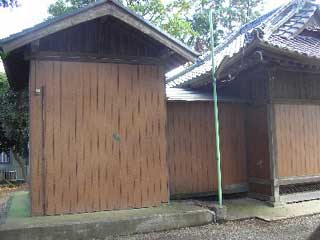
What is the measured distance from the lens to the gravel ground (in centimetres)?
645

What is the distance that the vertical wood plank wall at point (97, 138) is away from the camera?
276 inches

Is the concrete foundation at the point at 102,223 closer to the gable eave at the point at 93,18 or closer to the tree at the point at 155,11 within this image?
the gable eave at the point at 93,18

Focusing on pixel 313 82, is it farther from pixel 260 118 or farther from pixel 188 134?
pixel 188 134

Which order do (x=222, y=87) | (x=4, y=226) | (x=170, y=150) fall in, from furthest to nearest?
(x=222, y=87), (x=170, y=150), (x=4, y=226)

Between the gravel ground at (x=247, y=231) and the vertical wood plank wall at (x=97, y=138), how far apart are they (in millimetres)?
1094

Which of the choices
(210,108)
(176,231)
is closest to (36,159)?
(176,231)

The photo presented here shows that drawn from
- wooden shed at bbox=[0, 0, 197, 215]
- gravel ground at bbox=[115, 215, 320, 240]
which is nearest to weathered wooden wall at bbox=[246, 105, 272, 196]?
gravel ground at bbox=[115, 215, 320, 240]

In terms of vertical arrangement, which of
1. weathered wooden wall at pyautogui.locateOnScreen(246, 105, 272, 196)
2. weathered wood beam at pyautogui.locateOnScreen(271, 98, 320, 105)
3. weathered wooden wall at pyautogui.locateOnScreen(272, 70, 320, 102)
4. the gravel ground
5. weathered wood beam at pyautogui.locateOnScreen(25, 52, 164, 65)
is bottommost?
the gravel ground

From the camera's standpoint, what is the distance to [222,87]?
10.1 meters

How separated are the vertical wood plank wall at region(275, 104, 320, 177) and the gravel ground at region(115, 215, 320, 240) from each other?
1.61m

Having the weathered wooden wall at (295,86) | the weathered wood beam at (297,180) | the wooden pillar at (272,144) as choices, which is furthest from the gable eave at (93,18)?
the weathered wood beam at (297,180)

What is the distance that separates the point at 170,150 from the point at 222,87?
2399mm

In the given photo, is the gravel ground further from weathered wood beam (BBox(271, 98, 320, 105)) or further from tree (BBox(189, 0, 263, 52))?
tree (BBox(189, 0, 263, 52))

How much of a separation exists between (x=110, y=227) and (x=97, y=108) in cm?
222
